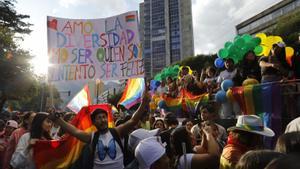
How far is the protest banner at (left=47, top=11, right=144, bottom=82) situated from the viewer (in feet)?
17.2

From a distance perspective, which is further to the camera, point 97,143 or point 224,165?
point 97,143

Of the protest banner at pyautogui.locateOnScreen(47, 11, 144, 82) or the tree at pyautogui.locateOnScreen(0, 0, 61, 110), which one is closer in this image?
the protest banner at pyautogui.locateOnScreen(47, 11, 144, 82)

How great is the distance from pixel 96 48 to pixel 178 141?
8.24ft

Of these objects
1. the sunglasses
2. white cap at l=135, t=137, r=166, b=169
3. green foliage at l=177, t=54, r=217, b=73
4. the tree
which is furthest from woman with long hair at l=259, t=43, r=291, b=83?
green foliage at l=177, t=54, r=217, b=73

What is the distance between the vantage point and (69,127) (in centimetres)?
415

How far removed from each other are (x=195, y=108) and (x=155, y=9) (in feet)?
302

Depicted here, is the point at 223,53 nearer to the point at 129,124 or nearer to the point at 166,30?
the point at 129,124

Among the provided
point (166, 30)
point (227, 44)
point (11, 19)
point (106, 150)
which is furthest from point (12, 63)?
point (166, 30)

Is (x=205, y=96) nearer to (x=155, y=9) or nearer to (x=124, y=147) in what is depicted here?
(x=124, y=147)

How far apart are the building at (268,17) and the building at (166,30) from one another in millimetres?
27338

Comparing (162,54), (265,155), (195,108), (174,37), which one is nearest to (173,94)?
(195,108)

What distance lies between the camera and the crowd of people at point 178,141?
1954 mm

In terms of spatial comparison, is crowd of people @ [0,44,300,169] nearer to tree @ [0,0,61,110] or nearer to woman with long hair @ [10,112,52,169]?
woman with long hair @ [10,112,52,169]

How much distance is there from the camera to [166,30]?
99.4 meters
